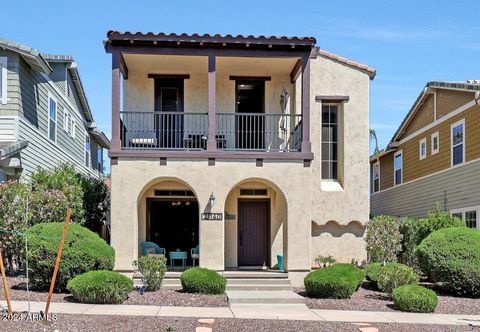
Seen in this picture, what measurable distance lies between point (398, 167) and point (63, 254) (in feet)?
67.4

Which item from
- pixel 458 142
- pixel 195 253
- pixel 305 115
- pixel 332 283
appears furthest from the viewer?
pixel 458 142

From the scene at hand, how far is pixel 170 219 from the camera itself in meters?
19.5

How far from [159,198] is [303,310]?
7.30m

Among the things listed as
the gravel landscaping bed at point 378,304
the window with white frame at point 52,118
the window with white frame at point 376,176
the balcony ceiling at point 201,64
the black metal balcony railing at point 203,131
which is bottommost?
the gravel landscaping bed at point 378,304

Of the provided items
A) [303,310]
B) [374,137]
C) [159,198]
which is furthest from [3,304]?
[374,137]

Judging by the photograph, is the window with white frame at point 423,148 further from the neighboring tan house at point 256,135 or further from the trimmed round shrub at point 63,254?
the trimmed round shrub at point 63,254

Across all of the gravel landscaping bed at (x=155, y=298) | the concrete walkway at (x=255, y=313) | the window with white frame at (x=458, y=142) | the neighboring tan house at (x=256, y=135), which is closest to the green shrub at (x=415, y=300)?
the concrete walkway at (x=255, y=313)

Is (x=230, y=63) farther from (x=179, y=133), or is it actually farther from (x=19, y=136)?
(x=19, y=136)

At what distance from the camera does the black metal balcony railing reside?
749 inches

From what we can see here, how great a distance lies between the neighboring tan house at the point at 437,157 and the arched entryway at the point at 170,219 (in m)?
9.76

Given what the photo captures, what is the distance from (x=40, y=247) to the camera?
14.0m

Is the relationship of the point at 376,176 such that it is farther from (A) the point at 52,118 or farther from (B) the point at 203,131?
(A) the point at 52,118

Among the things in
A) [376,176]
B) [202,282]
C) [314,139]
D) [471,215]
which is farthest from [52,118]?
[376,176]

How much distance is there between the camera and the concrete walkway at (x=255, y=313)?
1227cm
